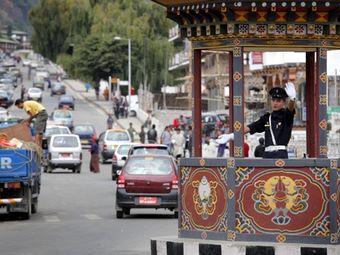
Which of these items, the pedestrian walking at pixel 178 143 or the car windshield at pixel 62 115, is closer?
the pedestrian walking at pixel 178 143

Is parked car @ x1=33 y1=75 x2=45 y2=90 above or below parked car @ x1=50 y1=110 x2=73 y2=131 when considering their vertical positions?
above

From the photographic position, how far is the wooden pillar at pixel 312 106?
15953 millimetres

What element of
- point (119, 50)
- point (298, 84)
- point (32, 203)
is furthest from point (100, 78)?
point (32, 203)

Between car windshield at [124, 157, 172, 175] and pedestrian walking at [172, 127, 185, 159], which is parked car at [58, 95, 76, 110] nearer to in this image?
pedestrian walking at [172, 127, 185, 159]

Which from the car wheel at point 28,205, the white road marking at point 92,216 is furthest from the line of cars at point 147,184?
the car wheel at point 28,205

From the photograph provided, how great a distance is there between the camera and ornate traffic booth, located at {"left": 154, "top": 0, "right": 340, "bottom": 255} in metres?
15.4

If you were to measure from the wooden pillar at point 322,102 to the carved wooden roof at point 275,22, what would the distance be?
20cm

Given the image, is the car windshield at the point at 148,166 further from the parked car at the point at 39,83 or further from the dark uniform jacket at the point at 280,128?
the parked car at the point at 39,83

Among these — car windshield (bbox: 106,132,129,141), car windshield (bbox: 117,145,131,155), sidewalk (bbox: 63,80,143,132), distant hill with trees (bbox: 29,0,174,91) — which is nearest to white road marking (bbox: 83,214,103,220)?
car windshield (bbox: 117,145,131,155)

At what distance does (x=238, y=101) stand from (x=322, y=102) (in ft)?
3.60

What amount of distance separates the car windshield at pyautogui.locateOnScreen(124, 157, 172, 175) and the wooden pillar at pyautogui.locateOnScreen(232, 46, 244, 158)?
11.7 meters

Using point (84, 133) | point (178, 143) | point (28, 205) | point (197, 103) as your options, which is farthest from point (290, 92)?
point (84, 133)

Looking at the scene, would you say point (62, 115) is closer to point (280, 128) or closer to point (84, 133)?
point (84, 133)

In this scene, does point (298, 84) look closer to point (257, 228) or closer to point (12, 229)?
point (12, 229)
